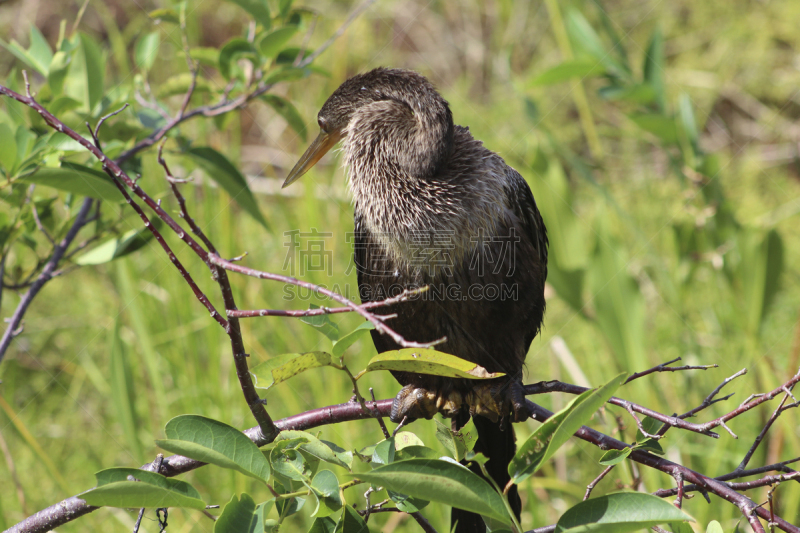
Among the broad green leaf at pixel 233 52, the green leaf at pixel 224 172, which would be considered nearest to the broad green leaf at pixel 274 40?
the broad green leaf at pixel 233 52

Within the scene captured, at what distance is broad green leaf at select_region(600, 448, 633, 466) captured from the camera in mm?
1108

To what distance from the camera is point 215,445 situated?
1.05 m

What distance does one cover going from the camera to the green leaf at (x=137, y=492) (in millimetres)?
956

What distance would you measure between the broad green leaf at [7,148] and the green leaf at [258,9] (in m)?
0.70

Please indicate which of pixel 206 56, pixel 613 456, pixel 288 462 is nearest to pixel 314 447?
pixel 288 462

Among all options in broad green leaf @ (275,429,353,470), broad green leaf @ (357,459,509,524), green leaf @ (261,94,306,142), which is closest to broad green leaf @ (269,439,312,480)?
broad green leaf @ (275,429,353,470)

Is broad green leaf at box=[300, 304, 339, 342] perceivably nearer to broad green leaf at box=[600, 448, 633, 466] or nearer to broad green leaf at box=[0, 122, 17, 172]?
broad green leaf at box=[600, 448, 633, 466]

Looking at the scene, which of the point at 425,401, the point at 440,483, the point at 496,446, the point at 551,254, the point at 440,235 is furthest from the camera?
the point at 551,254

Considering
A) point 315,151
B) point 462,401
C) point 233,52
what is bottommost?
point 462,401

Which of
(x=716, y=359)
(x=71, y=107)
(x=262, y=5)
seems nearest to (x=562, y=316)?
(x=716, y=359)

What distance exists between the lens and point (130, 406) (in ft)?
7.61

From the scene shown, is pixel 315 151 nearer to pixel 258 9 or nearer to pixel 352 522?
pixel 258 9

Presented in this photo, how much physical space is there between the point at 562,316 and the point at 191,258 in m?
2.22

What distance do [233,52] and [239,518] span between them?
4.80ft
